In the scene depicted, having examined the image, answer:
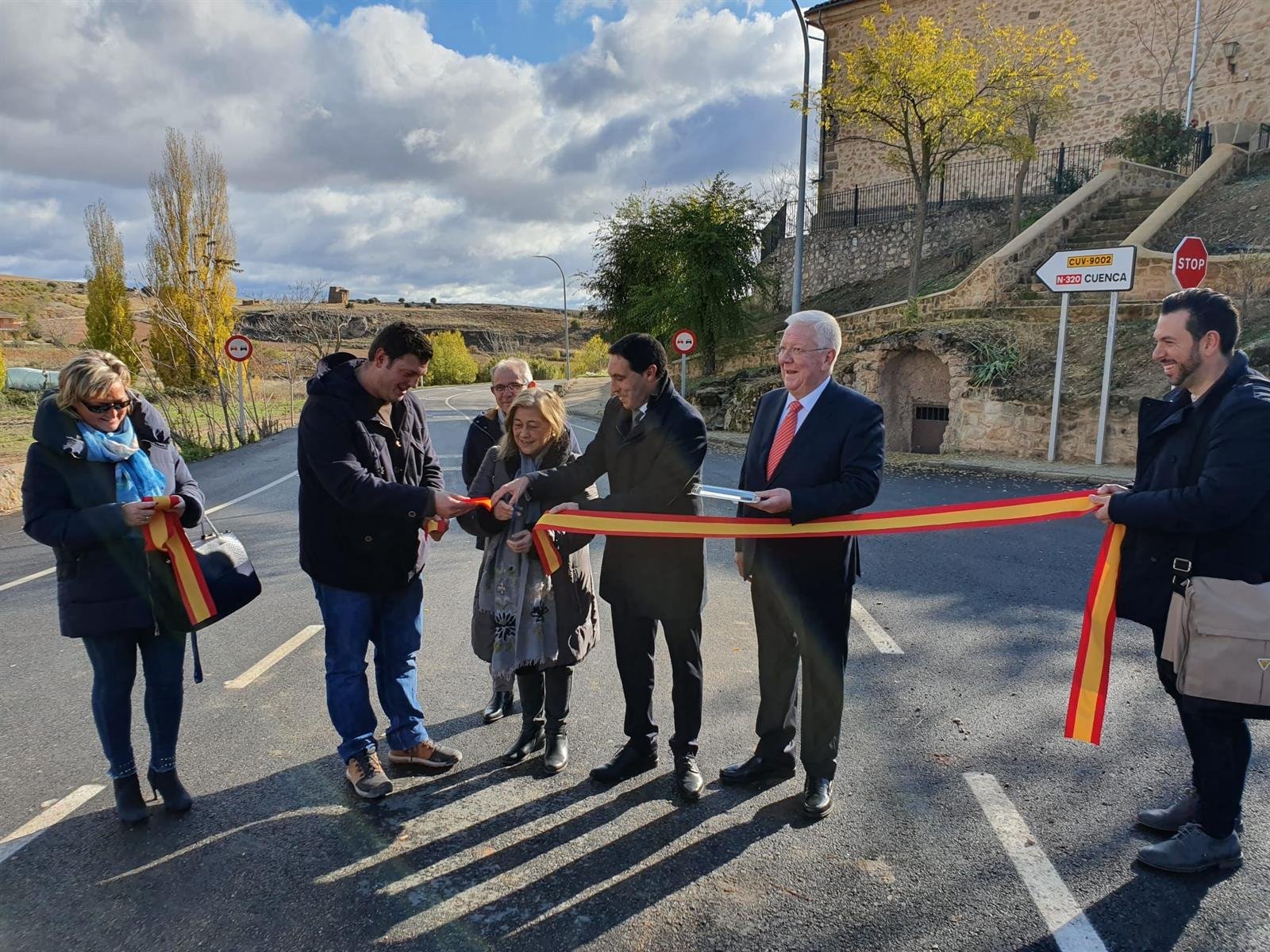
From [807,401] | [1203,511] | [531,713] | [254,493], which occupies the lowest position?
[254,493]

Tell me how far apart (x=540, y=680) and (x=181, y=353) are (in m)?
30.0

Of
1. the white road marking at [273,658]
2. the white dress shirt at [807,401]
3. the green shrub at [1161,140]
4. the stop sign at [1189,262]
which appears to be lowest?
the white road marking at [273,658]

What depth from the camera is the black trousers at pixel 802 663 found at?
3.56 metres

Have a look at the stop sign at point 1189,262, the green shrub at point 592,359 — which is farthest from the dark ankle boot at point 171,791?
the green shrub at point 592,359

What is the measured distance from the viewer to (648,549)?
368cm

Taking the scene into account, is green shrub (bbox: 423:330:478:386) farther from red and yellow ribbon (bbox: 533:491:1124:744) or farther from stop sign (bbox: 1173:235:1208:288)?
red and yellow ribbon (bbox: 533:491:1124:744)

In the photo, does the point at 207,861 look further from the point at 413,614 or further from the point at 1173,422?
the point at 1173,422

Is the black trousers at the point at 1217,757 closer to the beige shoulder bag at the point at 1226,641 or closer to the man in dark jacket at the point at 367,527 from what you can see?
the beige shoulder bag at the point at 1226,641

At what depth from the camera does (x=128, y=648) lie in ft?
11.3

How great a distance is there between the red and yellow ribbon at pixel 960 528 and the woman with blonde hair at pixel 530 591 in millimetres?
122

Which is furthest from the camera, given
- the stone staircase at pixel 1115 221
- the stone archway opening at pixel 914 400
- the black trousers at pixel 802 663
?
the stone staircase at pixel 1115 221

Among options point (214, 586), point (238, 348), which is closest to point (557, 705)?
point (214, 586)

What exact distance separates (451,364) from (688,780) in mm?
57461

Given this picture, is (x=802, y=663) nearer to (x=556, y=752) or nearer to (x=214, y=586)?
(x=556, y=752)
